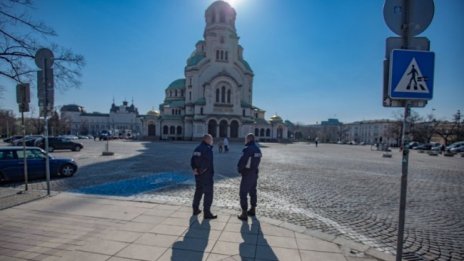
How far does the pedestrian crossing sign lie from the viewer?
3.16m

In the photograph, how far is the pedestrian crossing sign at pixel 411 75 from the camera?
3.16 meters

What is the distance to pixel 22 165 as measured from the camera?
9.86 m

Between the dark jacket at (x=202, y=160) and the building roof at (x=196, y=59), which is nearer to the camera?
the dark jacket at (x=202, y=160)

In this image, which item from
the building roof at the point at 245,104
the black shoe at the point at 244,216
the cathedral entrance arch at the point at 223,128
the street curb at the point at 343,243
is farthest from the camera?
the building roof at the point at 245,104

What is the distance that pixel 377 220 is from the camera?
20.1 ft

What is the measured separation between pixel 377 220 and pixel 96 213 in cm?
648

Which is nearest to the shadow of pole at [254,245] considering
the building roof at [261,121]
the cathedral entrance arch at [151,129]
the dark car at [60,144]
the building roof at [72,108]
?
the dark car at [60,144]

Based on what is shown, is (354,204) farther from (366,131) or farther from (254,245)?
(366,131)

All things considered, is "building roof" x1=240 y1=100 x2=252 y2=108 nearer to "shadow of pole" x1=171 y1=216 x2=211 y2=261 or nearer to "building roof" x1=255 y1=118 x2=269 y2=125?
"building roof" x1=255 y1=118 x2=269 y2=125

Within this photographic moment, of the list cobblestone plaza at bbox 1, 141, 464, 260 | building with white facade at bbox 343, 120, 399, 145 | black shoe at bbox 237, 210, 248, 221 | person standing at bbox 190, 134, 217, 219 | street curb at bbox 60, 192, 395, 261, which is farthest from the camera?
building with white facade at bbox 343, 120, 399, 145

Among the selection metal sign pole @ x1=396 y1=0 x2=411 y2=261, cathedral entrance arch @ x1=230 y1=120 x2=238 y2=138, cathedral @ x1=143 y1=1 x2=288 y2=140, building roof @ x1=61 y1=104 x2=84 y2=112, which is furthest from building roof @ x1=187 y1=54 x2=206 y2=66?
building roof @ x1=61 y1=104 x2=84 y2=112

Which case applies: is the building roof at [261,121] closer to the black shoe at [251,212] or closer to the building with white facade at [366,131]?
the black shoe at [251,212]

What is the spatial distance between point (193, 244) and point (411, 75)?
403cm

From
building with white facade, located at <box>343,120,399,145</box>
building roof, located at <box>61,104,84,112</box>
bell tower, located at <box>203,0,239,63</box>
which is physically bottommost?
building with white facade, located at <box>343,120,399,145</box>
